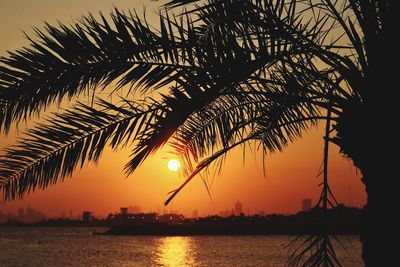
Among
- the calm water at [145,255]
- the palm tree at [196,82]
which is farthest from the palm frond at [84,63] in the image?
the calm water at [145,255]

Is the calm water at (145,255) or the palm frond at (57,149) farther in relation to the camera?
the calm water at (145,255)

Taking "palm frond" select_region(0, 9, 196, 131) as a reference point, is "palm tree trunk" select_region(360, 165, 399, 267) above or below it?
below

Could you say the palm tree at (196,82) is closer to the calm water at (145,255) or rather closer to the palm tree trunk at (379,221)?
the palm tree trunk at (379,221)

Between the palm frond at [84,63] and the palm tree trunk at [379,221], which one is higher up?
the palm frond at [84,63]

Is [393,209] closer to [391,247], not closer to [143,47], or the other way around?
[391,247]

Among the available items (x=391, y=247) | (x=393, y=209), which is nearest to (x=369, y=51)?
(x=393, y=209)

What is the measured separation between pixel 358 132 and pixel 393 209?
695mm

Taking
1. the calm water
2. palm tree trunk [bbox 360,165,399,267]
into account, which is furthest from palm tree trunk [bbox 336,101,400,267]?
the calm water

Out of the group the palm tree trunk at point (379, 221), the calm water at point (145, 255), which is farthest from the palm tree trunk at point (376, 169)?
the calm water at point (145, 255)

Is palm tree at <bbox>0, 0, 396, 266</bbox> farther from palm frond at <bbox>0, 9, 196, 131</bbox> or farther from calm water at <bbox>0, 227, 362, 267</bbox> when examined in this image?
calm water at <bbox>0, 227, 362, 267</bbox>

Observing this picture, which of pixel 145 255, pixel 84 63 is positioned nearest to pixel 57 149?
pixel 84 63

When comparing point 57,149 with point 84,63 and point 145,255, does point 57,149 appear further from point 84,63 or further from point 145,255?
point 145,255

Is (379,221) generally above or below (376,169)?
below

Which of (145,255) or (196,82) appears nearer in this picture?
(196,82)
